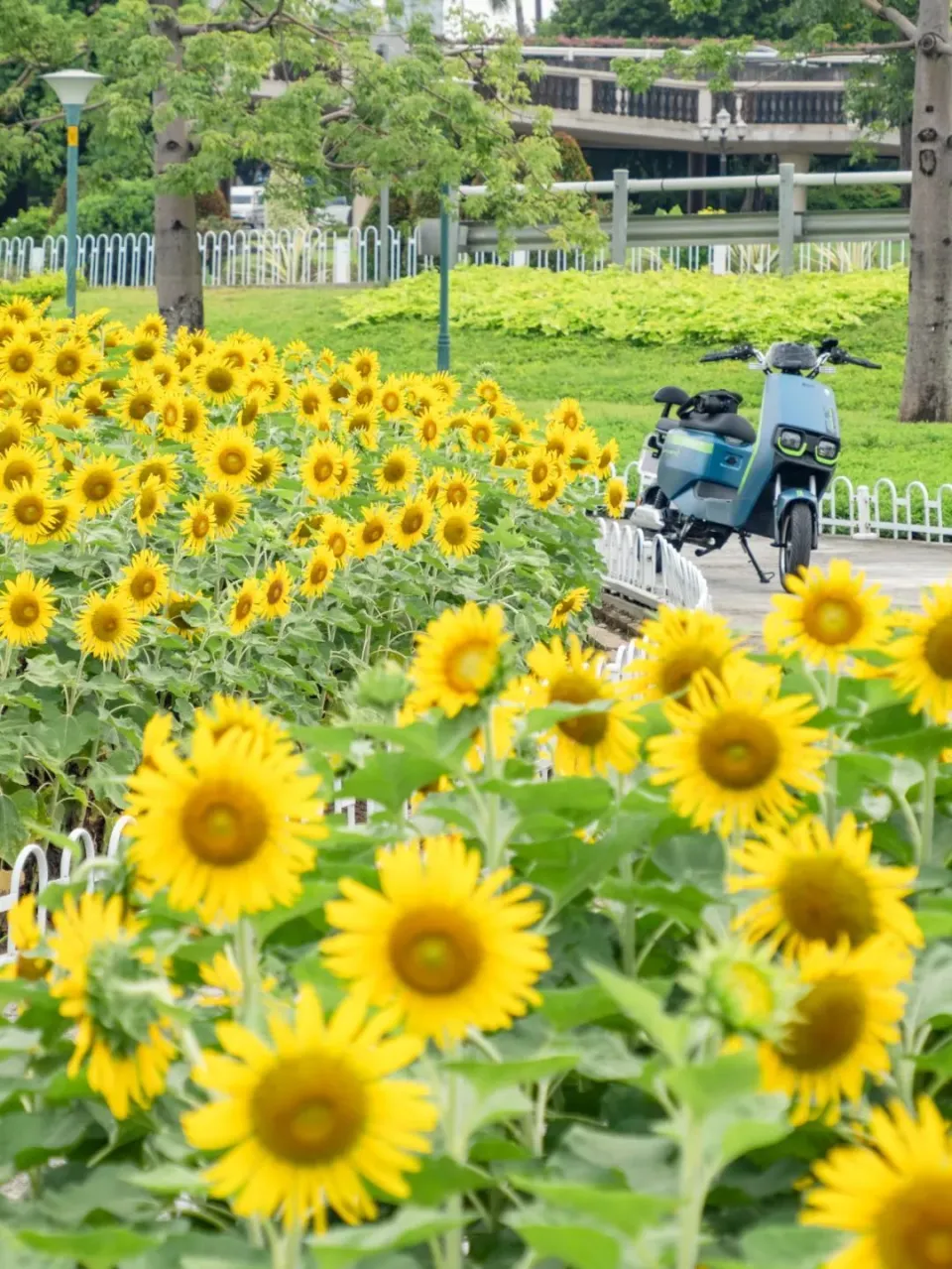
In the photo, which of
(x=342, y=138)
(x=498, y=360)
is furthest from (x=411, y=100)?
(x=498, y=360)

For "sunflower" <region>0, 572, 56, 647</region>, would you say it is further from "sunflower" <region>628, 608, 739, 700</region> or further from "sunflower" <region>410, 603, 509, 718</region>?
"sunflower" <region>410, 603, 509, 718</region>

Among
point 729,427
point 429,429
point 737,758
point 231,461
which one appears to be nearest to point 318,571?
point 231,461

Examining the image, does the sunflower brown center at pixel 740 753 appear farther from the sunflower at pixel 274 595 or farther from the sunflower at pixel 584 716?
the sunflower at pixel 274 595

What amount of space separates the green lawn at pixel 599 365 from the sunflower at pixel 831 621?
16756 millimetres

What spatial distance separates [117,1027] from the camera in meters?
1.49

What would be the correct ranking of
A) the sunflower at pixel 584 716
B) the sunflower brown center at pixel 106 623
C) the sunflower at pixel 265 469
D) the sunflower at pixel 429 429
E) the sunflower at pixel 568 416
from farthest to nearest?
the sunflower at pixel 568 416 → the sunflower at pixel 429 429 → the sunflower at pixel 265 469 → the sunflower brown center at pixel 106 623 → the sunflower at pixel 584 716

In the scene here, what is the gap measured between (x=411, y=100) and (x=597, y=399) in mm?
7551

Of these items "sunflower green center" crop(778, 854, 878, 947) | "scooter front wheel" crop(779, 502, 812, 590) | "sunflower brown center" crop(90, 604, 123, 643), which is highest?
"sunflower green center" crop(778, 854, 878, 947)

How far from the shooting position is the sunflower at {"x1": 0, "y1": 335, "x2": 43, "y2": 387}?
717 centimetres

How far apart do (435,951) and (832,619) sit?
0.93m

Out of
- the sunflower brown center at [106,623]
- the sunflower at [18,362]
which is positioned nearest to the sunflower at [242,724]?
the sunflower brown center at [106,623]

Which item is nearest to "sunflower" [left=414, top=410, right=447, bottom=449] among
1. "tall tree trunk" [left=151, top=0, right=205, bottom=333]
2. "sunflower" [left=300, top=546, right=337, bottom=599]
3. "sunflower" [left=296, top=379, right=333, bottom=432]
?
Result: "sunflower" [left=296, top=379, right=333, bottom=432]

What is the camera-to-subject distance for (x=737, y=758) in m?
1.75

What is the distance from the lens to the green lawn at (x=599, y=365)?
66.5 feet
